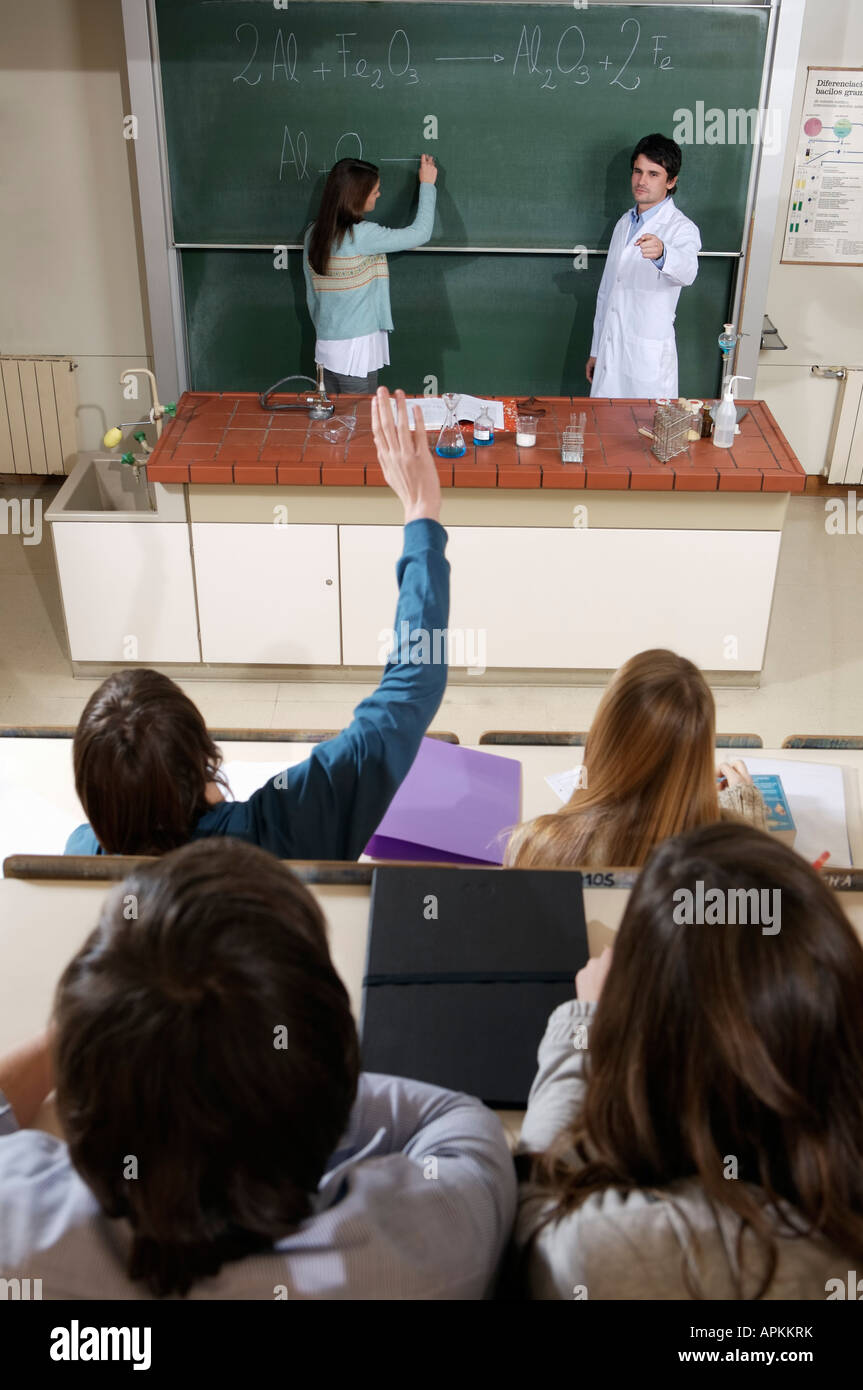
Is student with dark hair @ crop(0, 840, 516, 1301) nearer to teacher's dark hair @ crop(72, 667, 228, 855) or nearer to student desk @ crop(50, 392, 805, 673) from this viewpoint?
teacher's dark hair @ crop(72, 667, 228, 855)

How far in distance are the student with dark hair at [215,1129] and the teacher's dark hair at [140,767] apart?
0.68 m

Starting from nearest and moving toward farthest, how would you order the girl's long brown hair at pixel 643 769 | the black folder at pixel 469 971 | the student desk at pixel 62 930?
the black folder at pixel 469 971
the student desk at pixel 62 930
the girl's long brown hair at pixel 643 769

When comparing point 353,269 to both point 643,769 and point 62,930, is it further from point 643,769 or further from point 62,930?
point 62,930

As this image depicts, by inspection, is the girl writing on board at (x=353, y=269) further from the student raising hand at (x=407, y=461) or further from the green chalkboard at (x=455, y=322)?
the student raising hand at (x=407, y=461)

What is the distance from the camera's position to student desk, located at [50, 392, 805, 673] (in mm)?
3717

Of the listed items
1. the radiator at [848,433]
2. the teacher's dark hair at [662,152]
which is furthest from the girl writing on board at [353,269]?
the radiator at [848,433]

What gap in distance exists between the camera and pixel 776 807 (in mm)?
2229

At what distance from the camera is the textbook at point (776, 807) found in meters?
2.18

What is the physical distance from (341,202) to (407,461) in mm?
2843

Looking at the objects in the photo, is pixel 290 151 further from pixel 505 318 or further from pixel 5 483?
pixel 5 483

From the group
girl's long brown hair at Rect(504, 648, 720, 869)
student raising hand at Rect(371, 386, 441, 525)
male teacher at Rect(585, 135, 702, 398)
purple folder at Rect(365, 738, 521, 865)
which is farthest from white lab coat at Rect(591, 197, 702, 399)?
girl's long brown hair at Rect(504, 648, 720, 869)

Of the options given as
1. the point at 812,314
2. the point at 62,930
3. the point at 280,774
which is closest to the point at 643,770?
the point at 280,774

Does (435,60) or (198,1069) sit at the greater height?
(435,60)

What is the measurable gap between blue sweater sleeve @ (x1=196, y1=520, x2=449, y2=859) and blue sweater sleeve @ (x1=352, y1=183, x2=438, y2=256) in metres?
3.06
